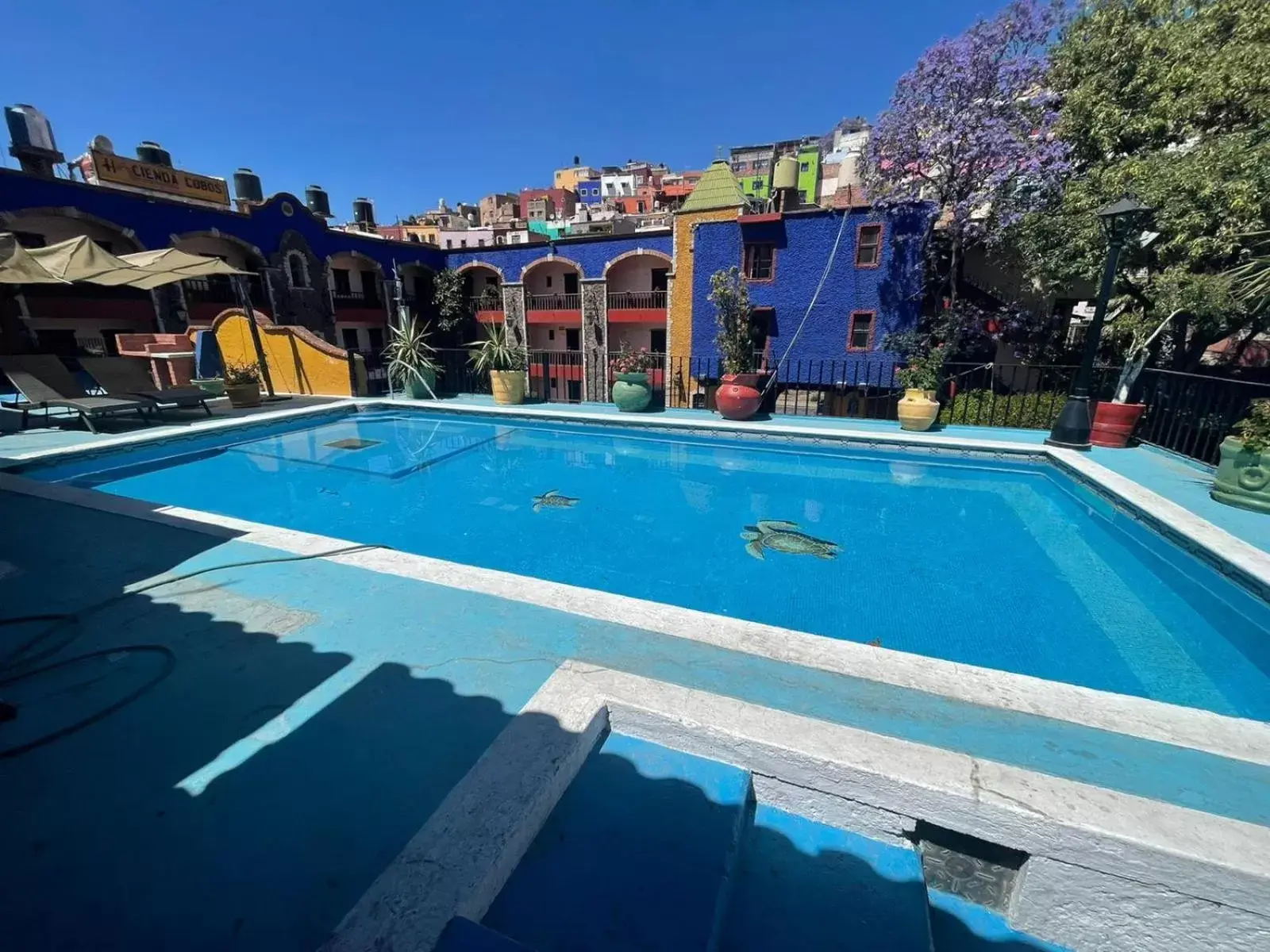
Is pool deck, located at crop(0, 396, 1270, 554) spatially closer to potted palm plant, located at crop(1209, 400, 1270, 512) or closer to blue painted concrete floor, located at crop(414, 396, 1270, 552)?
blue painted concrete floor, located at crop(414, 396, 1270, 552)

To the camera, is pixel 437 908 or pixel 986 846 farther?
pixel 986 846

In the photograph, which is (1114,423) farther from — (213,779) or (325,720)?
(213,779)

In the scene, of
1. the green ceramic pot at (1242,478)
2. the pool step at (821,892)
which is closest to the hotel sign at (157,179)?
the pool step at (821,892)

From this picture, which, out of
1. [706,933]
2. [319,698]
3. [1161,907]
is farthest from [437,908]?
[1161,907]

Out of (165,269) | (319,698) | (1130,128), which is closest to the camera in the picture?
(319,698)

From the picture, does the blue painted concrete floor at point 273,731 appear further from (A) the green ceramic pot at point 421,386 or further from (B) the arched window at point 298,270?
(B) the arched window at point 298,270

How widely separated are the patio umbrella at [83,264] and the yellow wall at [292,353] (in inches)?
149

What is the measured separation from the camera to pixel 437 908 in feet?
4.32

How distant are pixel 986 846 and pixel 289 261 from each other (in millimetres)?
21492

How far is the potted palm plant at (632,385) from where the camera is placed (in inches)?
422

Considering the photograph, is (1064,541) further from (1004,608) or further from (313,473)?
(313,473)

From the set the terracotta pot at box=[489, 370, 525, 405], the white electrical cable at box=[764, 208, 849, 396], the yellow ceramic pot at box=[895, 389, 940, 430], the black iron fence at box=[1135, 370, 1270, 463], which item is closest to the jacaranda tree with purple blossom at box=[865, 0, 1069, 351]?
the white electrical cable at box=[764, 208, 849, 396]

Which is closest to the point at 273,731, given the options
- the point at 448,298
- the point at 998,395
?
the point at 998,395

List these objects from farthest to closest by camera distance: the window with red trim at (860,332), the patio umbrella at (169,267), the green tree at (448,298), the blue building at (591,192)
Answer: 1. the blue building at (591,192)
2. the green tree at (448,298)
3. the window with red trim at (860,332)
4. the patio umbrella at (169,267)
